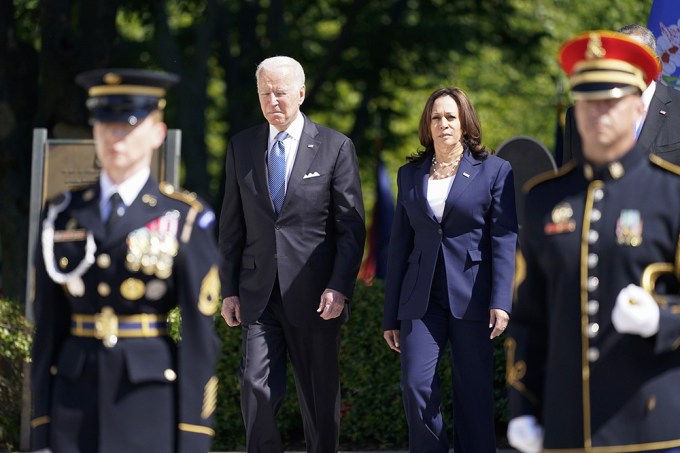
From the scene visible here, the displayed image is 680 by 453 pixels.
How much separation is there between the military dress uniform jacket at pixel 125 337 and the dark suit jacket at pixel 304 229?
2444 millimetres

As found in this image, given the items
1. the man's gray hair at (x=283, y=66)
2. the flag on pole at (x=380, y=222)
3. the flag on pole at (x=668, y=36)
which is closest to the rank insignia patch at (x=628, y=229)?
the man's gray hair at (x=283, y=66)

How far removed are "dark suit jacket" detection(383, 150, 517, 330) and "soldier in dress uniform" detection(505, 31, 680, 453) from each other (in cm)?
227

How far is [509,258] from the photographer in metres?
7.09

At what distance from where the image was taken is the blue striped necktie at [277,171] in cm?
742

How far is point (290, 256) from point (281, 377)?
62cm

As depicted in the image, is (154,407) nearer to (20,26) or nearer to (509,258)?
(509,258)

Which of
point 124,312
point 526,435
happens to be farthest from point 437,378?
point 124,312

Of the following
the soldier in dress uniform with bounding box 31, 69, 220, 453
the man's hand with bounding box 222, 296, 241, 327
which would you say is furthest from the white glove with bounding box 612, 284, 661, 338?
the man's hand with bounding box 222, 296, 241, 327

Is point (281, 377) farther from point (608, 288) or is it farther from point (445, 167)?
point (608, 288)

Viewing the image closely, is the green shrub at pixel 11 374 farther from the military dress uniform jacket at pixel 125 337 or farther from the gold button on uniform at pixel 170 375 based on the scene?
the gold button on uniform at pixel 170 375

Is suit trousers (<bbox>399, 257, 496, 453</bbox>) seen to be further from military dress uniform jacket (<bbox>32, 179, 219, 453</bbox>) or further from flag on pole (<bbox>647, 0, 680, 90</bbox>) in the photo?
flag on pole (<bbox>647, 0, 680, 90</bbox>)

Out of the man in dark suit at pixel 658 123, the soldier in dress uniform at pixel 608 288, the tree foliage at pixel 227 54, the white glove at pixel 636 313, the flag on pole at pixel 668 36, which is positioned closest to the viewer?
the white glove at pixel 636 313

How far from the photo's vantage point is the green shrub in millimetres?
9125

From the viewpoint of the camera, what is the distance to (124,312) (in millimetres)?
4844
